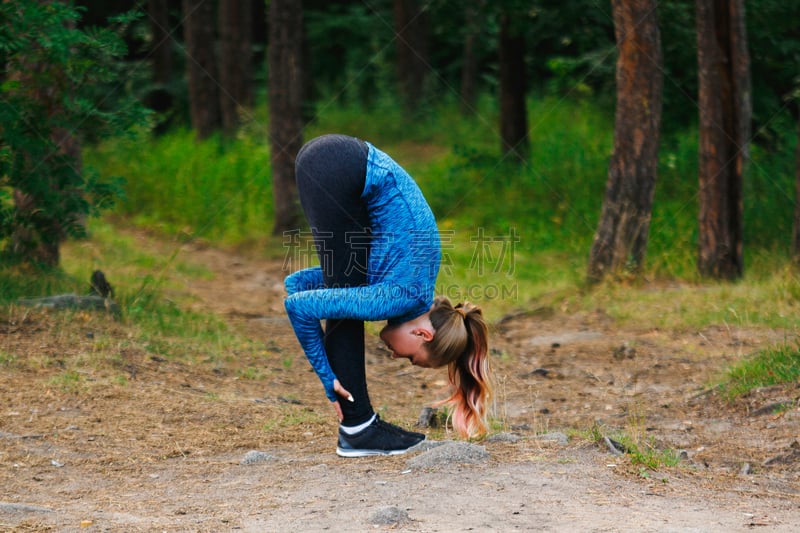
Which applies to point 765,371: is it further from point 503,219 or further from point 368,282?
point 503,219

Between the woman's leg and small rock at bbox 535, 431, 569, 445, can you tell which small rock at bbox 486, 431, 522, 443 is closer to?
small rock at bbox 535, 431, 569, 445

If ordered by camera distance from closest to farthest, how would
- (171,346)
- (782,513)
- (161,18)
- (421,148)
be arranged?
(782,513) → (171,346) → (421,148) → (161,18)

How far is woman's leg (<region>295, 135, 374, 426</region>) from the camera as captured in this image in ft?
15.0

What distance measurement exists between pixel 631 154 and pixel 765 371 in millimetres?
4197

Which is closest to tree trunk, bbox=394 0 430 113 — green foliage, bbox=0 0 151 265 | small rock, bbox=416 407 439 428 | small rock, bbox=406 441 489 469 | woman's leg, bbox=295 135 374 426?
green foliage, bbox=0 0 151 265

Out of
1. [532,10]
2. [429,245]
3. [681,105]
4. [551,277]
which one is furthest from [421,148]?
[429,245]

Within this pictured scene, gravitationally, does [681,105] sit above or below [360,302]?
above

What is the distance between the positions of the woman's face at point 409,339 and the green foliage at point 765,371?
283 centimetres

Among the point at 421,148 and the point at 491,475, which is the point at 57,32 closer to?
the point at 491,475

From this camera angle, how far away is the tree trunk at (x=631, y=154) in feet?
33.7

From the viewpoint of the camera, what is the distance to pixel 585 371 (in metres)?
7.73

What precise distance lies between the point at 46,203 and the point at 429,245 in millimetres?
4422

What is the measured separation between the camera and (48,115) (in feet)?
26.6

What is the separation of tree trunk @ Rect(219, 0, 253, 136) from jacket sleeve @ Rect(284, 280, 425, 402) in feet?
47.2
